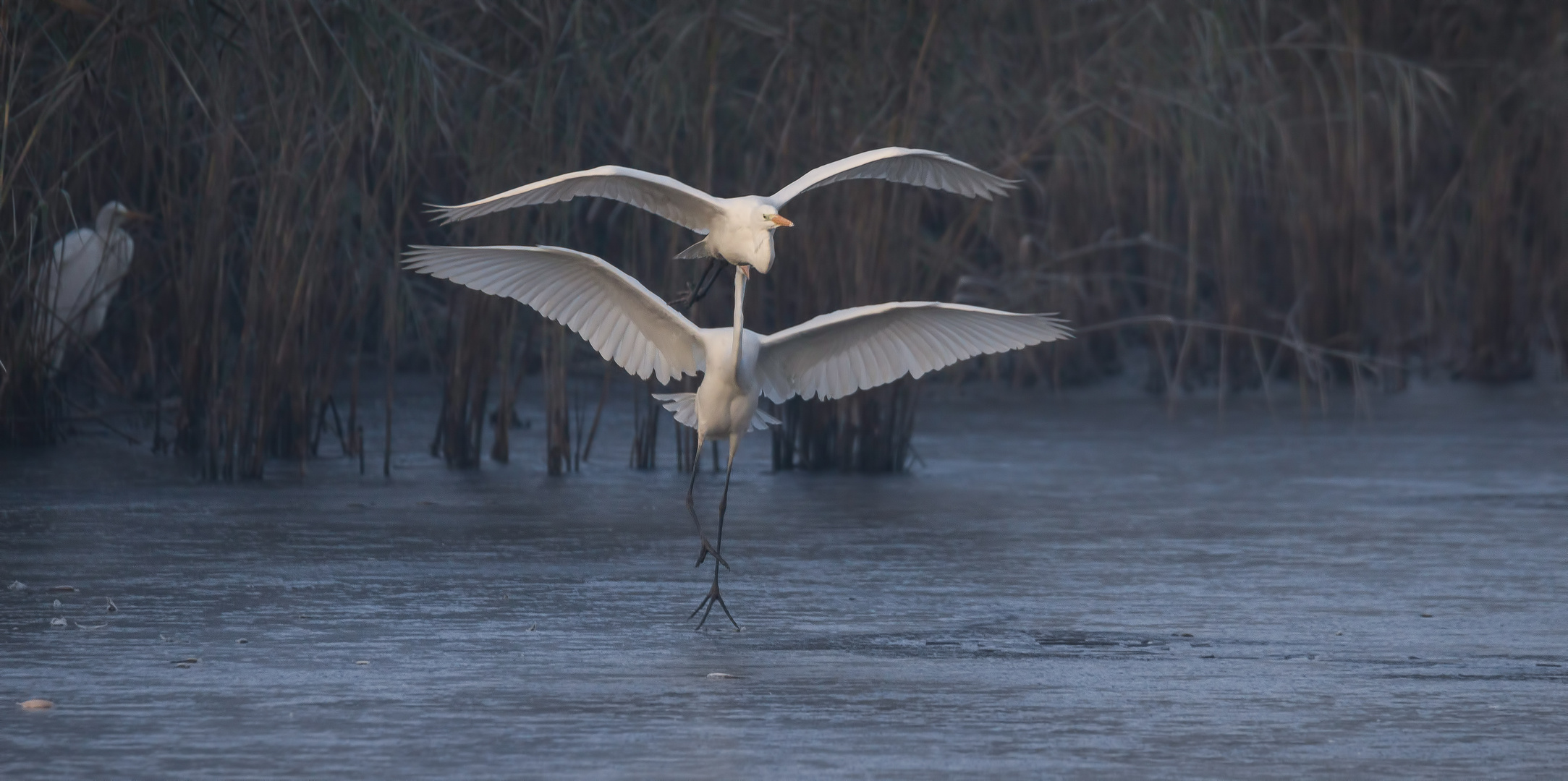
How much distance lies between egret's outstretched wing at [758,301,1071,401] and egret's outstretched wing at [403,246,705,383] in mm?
281

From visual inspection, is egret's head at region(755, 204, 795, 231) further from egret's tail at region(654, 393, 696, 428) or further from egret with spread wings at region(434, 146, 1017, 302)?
egret's tail at region(654, 393, 696, 428)

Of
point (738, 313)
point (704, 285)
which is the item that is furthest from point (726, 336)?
point (704, 285)

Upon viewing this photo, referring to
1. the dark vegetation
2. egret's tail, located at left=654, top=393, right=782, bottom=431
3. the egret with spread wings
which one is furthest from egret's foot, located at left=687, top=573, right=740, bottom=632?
the dark vegetation

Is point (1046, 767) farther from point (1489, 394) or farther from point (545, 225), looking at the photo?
point (1489, 394)

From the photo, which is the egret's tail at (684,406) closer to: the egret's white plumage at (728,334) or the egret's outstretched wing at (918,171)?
the egret's white plumage at (728,334)

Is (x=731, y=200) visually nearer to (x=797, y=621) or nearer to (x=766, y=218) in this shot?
(x=766, y=218)

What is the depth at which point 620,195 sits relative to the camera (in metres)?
6.88

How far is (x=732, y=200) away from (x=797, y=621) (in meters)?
1.50

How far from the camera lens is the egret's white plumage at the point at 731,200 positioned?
6.41 meters

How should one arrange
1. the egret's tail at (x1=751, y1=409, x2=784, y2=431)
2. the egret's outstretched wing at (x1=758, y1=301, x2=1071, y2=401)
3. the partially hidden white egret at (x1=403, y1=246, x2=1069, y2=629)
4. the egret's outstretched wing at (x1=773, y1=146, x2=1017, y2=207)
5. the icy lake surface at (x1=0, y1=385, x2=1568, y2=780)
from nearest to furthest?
the icy lake surface at (x1=0, y1=385, x2=1568, y2=780)
the partially hidden white egret at (x1=403, y1=246, x2=1069, y2=629)
the egret's outstretched wing at (x1=758, y1=301, x2=1071, y2=401)
the egret's outstretched wing at (x1=773, y1=146, x2=1017, y2=207)
the egret's tail at (x1=751, y1=409, x2=784, y2=431)

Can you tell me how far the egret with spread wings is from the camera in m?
6.41

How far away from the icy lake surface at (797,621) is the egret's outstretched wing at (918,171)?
122 centimetres

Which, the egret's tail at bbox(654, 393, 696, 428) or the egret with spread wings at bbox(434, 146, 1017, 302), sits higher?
the egret with spread wings at bbox(434, 146, 1017, 302)

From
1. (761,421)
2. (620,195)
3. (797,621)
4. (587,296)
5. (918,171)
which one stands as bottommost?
(797,621)
